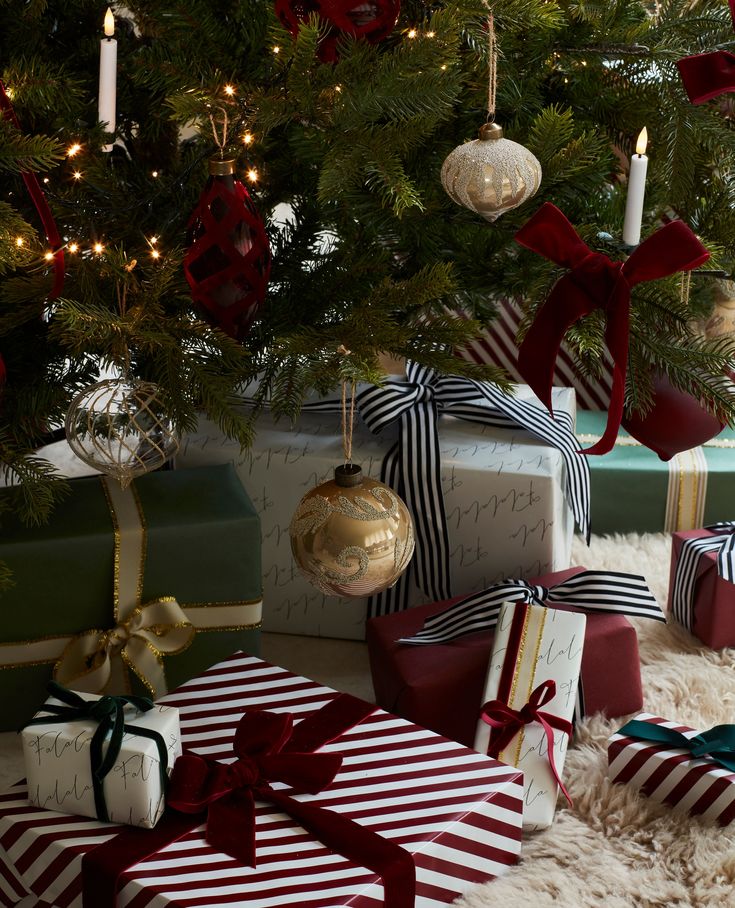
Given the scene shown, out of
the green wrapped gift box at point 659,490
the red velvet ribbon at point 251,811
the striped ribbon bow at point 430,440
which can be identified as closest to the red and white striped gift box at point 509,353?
the green wrapped gift box at point 659,490

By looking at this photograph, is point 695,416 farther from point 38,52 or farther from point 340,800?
point 38,52

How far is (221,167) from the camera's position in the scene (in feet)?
2.59

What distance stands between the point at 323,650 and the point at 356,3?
0.76 meters

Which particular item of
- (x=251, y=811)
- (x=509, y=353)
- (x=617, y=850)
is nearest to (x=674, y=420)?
(x=617, y=850)

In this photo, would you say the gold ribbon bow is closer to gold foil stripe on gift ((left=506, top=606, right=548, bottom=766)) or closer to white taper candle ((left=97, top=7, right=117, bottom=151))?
gold foil stripe on gift ((left=506, top=606, right=548, bottom=766))

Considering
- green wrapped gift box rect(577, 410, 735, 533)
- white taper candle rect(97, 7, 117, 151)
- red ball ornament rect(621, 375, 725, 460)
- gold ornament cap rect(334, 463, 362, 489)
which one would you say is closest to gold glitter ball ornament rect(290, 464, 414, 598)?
gold ornament cap rect(334, 463, 362, 489)

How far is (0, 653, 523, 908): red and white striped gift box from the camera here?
787mm

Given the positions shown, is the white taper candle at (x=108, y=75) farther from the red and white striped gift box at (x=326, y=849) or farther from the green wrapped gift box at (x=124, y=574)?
the red and white striped gift box at (x=326, y=849)

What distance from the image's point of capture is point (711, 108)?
3.02 feet

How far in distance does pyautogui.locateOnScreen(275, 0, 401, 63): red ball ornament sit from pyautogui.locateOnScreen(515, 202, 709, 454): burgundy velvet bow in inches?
7.5

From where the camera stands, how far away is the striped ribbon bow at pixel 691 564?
122cm

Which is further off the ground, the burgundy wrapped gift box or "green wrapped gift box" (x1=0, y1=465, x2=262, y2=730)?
"green wrapped gift box" (x1=0, y1=465, x2=262, y2=730)

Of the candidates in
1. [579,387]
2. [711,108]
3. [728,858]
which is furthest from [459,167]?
[579,387]

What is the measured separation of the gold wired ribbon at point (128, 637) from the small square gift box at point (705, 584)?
1.95 feet
